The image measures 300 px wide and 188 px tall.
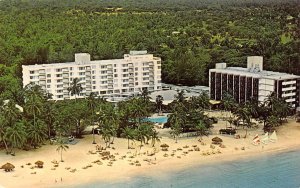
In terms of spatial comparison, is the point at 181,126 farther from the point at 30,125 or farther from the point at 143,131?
the point at 30,125

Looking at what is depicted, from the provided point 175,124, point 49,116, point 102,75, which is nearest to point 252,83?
point 175,124

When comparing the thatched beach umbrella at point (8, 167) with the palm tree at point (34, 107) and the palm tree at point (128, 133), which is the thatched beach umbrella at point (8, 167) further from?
the palm tree at point (128, 133)

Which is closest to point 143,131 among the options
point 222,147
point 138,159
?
point 138,159

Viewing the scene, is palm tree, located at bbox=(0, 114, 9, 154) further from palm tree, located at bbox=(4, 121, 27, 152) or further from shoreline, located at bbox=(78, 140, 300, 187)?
shoreline, located at bbox=(78, 140, 300, 187)

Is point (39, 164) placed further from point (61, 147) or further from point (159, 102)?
point (159, 102)

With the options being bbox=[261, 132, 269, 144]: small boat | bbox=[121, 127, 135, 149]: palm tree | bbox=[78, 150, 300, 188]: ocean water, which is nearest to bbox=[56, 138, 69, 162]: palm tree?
bbox=[121, 127, 135, 149]: palm tree
